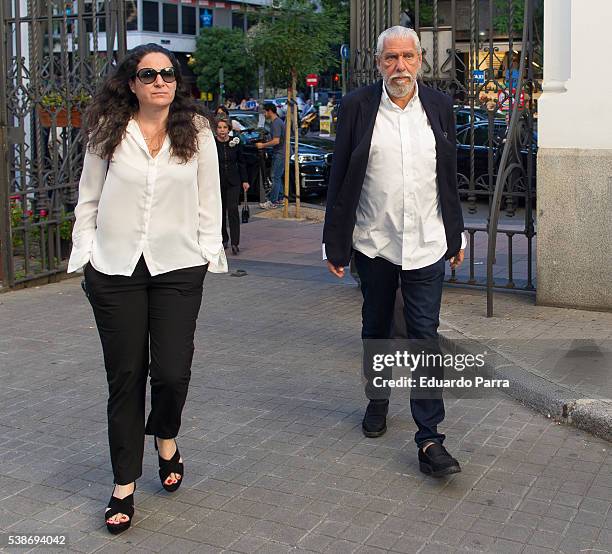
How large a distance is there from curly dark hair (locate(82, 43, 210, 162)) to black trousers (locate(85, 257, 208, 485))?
498 millimetres

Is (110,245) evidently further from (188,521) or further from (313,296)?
(313,296)

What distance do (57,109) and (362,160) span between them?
6.24 metres

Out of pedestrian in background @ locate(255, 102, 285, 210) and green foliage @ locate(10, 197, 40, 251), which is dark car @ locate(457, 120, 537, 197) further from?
pedestrian in background @ locate(255, 102, 285, 210)

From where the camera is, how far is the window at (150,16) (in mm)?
59000

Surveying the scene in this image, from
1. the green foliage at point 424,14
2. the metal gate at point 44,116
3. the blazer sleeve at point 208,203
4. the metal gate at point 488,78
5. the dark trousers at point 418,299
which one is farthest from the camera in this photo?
the green foliage at point 424,14

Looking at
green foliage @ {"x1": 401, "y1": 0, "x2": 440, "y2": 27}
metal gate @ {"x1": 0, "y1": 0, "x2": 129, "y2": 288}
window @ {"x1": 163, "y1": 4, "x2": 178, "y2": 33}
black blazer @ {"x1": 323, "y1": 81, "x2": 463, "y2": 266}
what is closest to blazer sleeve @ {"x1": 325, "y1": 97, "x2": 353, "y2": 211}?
black blazer @ {"x1": 323, "y1": 81, "x2": 463, "y2": 266}

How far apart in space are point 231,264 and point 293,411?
609 centimetres

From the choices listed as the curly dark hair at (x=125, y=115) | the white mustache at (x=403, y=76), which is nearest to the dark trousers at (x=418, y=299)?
the white mustache at (x=403, y=76)

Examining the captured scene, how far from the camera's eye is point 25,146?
10148 mm

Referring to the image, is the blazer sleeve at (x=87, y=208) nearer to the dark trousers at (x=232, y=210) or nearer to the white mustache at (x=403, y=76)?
the white mustache at (x=403, y=76)

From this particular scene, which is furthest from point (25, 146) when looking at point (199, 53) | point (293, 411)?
point (199, 53)

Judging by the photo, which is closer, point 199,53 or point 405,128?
point 405,128

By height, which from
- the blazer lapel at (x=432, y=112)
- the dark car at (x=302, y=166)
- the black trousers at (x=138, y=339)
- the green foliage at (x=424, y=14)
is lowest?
the black trousers at (x=138, y=339)

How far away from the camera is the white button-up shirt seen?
16.6ft
